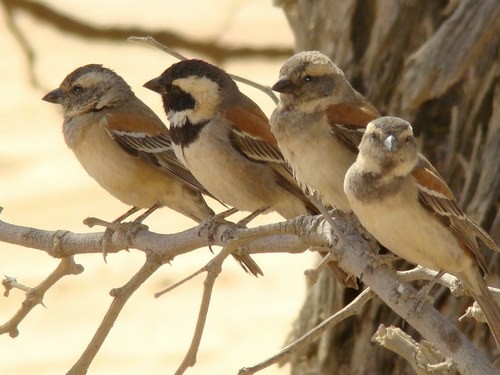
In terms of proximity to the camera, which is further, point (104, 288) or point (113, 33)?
point (113, 33)

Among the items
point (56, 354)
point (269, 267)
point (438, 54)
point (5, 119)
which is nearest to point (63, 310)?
point (56, 354)

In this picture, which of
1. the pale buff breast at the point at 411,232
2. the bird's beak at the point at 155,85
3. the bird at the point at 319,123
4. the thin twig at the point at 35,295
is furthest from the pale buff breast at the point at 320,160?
the thin twig at the point at 35,295

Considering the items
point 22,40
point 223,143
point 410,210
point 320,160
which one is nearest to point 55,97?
point 223,143

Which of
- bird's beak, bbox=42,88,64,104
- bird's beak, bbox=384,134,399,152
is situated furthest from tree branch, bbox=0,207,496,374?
bird's beak, bbox=42,88,64,104

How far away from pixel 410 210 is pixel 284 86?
113 cm

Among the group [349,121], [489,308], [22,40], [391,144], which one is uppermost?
[22,40]

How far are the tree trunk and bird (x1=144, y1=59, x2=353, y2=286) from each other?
123 cm

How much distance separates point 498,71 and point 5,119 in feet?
31.7

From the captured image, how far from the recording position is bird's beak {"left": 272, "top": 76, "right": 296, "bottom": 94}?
593 cm

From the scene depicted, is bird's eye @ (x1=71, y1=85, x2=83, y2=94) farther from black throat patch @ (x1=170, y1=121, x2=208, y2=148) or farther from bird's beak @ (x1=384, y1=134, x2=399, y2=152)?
bird's beak @ (x1=384, y1=134, x2=399, y2=152)

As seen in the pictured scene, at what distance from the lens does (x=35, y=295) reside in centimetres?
570

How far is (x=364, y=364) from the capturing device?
7.63 meters

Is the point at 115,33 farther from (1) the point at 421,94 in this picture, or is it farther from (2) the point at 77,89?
(1) the point at 421,94

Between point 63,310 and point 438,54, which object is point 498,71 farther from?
point 63,310
